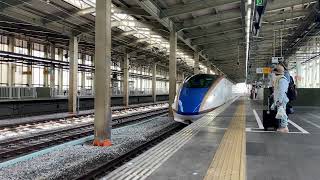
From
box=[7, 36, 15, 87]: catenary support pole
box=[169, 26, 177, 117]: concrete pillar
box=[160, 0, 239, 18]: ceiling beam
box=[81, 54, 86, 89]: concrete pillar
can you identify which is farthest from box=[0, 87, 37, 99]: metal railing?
box=[81, 54, 86, 89]: concrete pillar

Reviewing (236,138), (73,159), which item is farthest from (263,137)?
(73,159)

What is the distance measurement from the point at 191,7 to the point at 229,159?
13.3 metres

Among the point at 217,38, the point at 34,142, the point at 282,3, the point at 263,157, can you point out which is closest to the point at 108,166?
the point at 263,157

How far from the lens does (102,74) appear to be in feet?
36.6

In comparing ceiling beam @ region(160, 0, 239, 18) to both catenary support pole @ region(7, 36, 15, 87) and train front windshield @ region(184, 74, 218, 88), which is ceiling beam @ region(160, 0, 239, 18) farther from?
catenary support pole @ region(7, 36, 15, 87)

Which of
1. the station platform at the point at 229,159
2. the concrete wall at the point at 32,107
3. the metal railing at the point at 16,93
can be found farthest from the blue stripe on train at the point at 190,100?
the metal railing at the point at 16,93

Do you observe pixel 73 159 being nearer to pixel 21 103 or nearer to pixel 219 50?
pixel 21 103

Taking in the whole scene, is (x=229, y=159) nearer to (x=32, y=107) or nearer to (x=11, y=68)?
(x=32, y=107)

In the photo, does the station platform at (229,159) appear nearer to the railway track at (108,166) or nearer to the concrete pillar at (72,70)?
the railway track at (108,166)

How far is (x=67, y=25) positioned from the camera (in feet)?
78.7

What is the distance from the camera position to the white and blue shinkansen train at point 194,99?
1730 cm

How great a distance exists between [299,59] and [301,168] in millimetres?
41202

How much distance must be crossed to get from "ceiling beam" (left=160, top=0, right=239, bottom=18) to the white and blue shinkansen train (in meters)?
3.56

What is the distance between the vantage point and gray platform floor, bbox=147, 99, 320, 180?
20.5 feet
